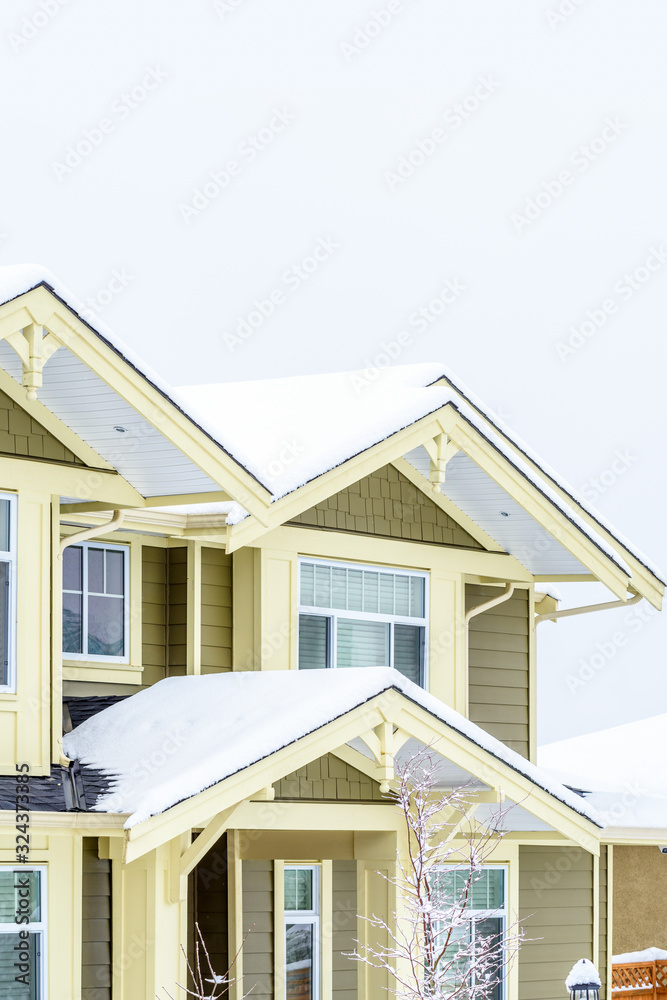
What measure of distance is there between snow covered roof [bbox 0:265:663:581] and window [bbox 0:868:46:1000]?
321cm

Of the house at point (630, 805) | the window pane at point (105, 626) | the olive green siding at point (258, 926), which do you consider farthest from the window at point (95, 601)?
the house at point (630, 805)

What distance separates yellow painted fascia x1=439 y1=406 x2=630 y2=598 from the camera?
1423 cm

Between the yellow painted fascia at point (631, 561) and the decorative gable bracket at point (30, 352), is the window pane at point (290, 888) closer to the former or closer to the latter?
the yellow painted fascia at point (631, 561)

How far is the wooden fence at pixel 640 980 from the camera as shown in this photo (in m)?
19.1

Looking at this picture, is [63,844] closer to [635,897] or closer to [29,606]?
[29,606]

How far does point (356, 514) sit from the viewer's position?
1461 cm

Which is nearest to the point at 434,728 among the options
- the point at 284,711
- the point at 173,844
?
the point at 284,711

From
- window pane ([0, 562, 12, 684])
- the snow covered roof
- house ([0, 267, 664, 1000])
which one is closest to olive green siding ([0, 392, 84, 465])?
house ([0, 267, 664, 1000])

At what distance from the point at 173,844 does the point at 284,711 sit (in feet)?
4.35

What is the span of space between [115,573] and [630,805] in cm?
739

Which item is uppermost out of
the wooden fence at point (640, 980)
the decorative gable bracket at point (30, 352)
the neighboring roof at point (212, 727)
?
the decorative gable bracket at point (30, 352)

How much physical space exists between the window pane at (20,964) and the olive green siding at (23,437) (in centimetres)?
366

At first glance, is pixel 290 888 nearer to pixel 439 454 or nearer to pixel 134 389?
pixel 439 454

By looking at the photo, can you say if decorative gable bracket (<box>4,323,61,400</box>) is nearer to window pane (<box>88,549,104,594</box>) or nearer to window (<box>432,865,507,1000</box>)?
window pane (<box>88,549,104,594</box>)
